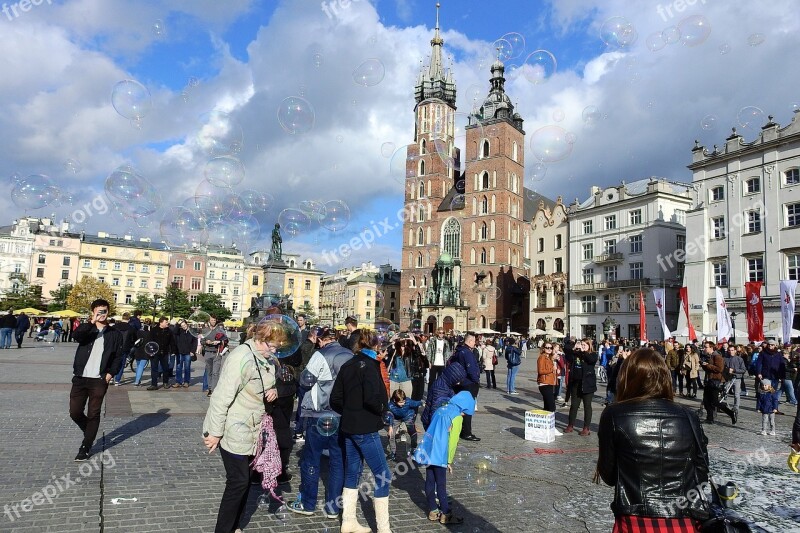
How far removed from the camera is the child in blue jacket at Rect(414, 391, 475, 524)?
5594 mm

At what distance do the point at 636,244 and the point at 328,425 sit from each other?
158 ft

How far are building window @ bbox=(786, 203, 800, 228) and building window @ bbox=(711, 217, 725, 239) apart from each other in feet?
13.8

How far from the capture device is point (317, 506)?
5.98m

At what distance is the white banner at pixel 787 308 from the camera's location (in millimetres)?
20500

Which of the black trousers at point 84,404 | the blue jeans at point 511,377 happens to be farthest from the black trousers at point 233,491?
the blue jeans at point 511,377

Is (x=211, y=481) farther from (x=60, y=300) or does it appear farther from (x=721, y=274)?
(x=60, y=300)

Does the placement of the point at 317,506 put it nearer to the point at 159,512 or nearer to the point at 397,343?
the point at 159,512

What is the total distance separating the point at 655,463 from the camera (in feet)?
9.59

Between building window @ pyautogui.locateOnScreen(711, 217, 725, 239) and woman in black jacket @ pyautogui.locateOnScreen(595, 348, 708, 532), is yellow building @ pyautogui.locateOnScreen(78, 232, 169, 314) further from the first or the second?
woman in black jacket @ pyautogui.locateOnScreen(595, 348, 708, 532)

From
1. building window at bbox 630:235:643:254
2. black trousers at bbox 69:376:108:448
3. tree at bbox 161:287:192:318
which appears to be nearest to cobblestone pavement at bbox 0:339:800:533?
black trousers at bbox 69:376:108:448

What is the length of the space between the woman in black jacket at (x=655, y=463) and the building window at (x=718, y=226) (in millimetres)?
41126

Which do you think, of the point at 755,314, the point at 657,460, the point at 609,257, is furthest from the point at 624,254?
the point at 657,460

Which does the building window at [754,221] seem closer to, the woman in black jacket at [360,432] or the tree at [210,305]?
the woman in black jacket at [360,432]

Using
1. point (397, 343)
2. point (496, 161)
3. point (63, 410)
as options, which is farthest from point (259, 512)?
point (496, 161)
